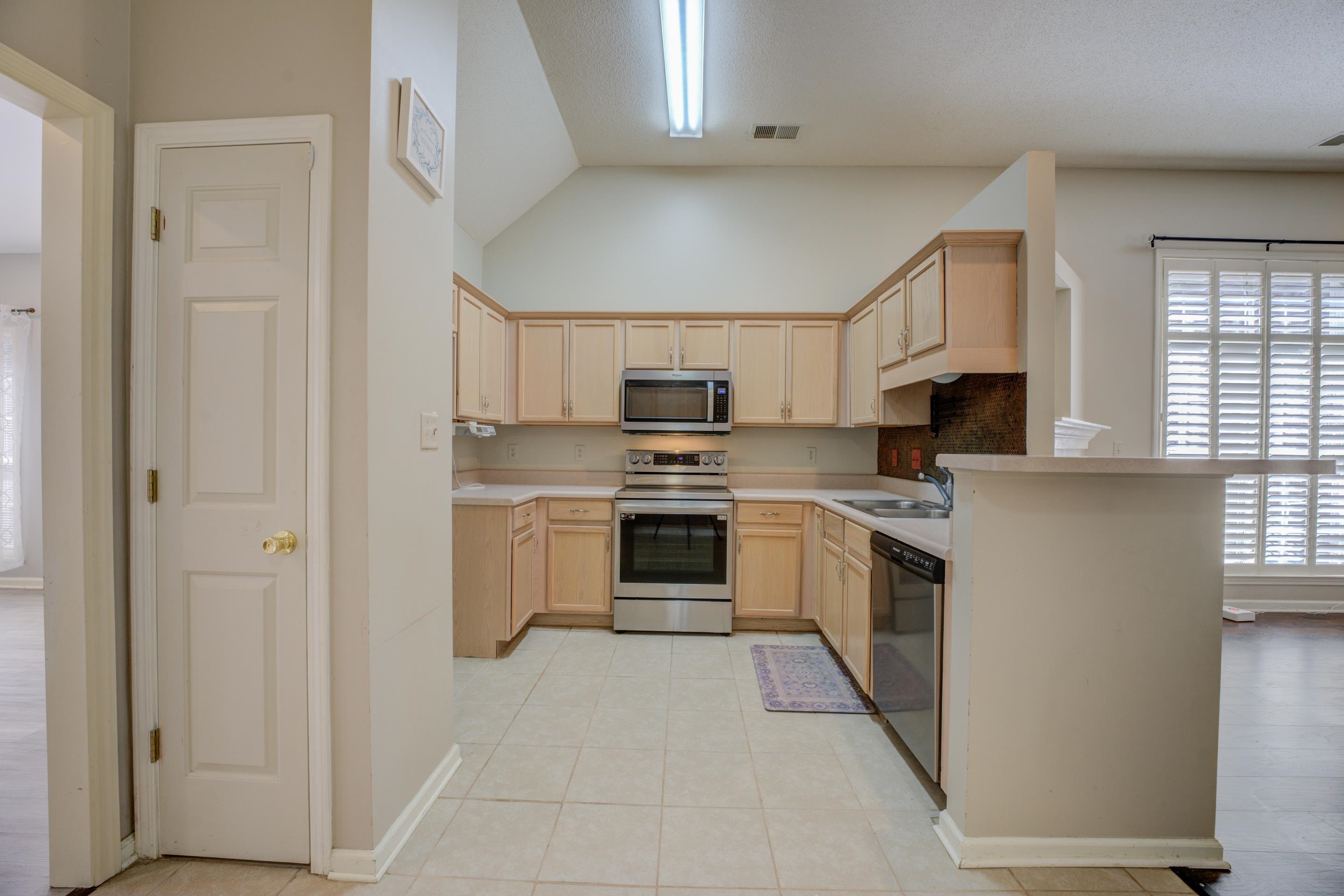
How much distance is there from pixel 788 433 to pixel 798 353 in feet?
2.02

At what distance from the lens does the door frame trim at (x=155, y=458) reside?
1.49m

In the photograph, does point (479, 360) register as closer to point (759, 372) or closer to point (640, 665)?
point (759, 372)

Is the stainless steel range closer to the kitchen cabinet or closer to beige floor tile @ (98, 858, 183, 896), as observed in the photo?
the kitchen cabinet

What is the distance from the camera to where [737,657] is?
317 cm

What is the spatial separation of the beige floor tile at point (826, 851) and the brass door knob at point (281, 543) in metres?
1.61

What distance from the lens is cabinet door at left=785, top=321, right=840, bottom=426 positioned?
3846 millimetres

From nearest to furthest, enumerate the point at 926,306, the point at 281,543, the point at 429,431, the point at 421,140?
1. the point at 281,543
2. the point at 421,140
3. the point at 429,431
4. the point at 926,306

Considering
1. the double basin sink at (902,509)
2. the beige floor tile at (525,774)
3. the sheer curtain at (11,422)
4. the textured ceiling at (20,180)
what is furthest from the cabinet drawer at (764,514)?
the sheer curtain at (11,422)

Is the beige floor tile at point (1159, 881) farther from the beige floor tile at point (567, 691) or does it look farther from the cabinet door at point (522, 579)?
the cabinet door at point (522, 579)

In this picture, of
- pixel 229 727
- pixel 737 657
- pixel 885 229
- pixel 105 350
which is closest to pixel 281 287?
pixel 105 350

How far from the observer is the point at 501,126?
319 cm

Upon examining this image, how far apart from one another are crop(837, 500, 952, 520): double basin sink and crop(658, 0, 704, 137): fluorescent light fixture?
246 cm

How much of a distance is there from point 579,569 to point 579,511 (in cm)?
37

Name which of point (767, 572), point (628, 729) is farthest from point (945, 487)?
point (628, 729)
